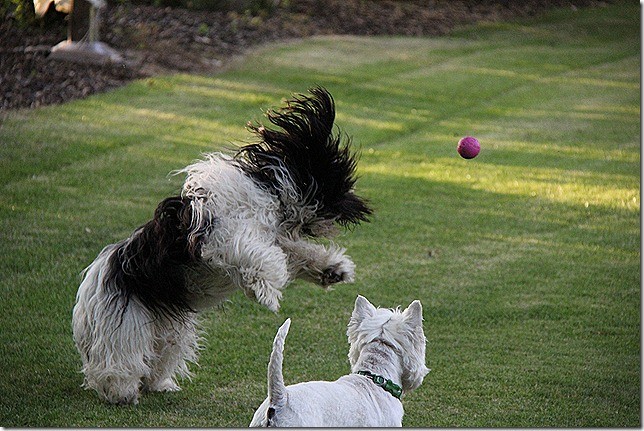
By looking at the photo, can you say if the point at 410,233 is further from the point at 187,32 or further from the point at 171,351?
the point at 187,32

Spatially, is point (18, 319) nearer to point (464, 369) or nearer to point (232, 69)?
point (464, 369)

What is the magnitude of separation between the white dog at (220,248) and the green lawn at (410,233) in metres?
0.31

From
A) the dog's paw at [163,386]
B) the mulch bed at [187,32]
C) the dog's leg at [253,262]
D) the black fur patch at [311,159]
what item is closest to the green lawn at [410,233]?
the dog's paw at [163,386]

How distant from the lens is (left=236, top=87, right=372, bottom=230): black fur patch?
434 cm

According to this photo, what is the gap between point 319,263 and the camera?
4.22 metres

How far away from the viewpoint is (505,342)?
5531 millimetres

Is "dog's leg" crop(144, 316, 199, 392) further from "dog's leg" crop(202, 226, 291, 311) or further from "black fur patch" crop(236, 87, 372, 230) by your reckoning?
"black fur patch" crop(236, 87, 372, 230)

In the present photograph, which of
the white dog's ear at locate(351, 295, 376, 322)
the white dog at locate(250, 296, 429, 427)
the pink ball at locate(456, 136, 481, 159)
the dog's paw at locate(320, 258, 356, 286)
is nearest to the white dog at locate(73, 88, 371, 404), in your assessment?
the dog's paw at locate(320, 258, 356, 286)

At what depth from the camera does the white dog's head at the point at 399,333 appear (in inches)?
154

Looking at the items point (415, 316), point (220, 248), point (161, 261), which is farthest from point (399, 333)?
point (161, 261)

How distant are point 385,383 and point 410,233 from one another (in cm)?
372

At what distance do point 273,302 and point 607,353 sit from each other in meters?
2.42

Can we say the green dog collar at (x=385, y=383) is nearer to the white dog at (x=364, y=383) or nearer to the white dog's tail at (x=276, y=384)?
the white dog at (x=364, y=383)

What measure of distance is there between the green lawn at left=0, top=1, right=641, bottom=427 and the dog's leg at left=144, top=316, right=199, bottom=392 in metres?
0.09
